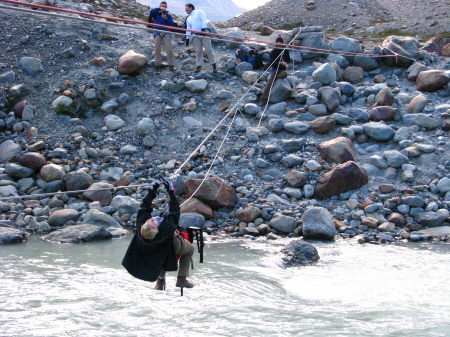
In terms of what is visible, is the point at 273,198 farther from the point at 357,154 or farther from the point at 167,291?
the point at 167,291

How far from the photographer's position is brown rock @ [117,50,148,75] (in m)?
17.1

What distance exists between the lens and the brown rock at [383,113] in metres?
15.1

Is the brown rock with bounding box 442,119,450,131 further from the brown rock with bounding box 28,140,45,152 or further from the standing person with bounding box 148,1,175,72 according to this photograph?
the brown rock with bounding box 28,140,45,152

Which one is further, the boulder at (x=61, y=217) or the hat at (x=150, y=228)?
the boulder at (x=61, y=217)

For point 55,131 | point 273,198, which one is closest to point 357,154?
point 273,198

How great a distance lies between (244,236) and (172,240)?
5.19 metres

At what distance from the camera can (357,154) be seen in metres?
14.4

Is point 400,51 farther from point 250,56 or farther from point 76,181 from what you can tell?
point 76,181

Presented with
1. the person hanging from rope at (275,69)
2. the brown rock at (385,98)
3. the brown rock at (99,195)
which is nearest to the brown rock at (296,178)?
the person hanging from rope at (275,69)

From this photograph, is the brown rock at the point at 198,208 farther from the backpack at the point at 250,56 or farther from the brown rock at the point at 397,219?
the backpack at the point at 250,56

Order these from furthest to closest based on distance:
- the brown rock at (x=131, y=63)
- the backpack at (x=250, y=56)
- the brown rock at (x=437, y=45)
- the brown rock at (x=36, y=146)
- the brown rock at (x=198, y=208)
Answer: the brown rock at (x=437, y=45)
the backpack at (x=250, y=56)
the brown rock at (x=131, y=63)
the brown rock at (x=36, y=146)
the brown rock at (x=198, y=208)

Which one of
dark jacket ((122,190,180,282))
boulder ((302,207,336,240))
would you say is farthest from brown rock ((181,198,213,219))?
dark jacket ((122,190,180,282))

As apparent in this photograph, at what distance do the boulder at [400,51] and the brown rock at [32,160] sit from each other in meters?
11.7

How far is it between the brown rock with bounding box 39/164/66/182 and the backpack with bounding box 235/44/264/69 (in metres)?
7.61
